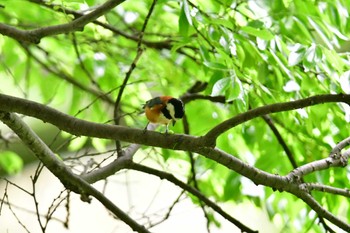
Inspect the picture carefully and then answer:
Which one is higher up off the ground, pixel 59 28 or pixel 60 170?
pixel 59 28

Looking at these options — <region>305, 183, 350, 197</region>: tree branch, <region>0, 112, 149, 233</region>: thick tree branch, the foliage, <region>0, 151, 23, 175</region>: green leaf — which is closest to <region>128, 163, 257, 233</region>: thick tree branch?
the foliage

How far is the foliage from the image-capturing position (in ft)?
7.30

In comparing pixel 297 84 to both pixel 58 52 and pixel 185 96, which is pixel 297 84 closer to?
pixel 185 96

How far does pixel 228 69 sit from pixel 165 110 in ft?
0.93

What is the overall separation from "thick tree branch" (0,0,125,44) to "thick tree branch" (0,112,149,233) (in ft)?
0.84

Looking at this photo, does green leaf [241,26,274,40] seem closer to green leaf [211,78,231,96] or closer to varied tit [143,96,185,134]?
green leaf [211,78,231,96]

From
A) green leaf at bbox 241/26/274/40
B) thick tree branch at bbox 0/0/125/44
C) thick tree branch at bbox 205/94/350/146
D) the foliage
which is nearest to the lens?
thick tree branch at bbox 205/94/350/146

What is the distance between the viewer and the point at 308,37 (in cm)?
247

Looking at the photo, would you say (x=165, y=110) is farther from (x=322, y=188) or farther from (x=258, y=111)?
(x=322, y=188)

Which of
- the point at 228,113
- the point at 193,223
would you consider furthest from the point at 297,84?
the point at 193,223

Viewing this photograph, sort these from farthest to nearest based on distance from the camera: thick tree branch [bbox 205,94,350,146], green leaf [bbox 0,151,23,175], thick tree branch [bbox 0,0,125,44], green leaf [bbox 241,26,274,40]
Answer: green leaf [bbox 0,151,23,175] → green leaf [bbox 241,26,274,40] → thick tree branch [bbox 0,0,125,44] → thick tree branch [bbox 205,94,350,146]

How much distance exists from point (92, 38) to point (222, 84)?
1402 millimetres

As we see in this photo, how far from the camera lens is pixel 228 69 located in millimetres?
2133

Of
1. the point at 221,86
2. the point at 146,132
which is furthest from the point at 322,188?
the point at 146,132
